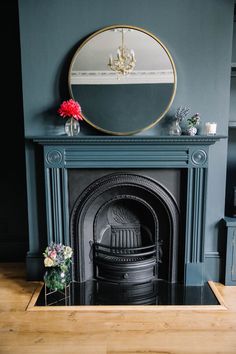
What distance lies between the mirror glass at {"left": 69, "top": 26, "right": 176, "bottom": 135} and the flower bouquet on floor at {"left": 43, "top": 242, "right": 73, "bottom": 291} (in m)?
1.03

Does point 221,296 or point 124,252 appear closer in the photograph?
point 221,296

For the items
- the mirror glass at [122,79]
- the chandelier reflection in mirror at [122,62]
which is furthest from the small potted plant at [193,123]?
the chandelier reflection in mirror at [122,62]

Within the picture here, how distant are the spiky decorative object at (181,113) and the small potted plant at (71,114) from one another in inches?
30.8

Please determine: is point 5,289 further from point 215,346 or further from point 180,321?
point 215,346

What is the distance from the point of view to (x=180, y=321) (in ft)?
7.16

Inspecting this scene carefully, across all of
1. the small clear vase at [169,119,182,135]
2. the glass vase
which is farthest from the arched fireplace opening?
the small clear vase at [169,119,182,135]

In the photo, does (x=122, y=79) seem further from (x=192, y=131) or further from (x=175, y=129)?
(x=192, y=131)

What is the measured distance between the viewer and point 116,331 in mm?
2072

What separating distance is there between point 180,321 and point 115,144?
54.8 inches

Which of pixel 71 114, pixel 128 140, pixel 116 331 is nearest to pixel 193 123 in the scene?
pixel 128 140

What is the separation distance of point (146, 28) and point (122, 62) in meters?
0.33

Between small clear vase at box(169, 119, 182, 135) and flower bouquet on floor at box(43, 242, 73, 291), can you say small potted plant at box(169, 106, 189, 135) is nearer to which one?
small clear vase at box(169, 119, 182, 135)

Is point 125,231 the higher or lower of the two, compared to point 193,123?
lower

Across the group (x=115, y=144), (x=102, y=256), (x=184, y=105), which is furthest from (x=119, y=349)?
(x=184, y=105)
